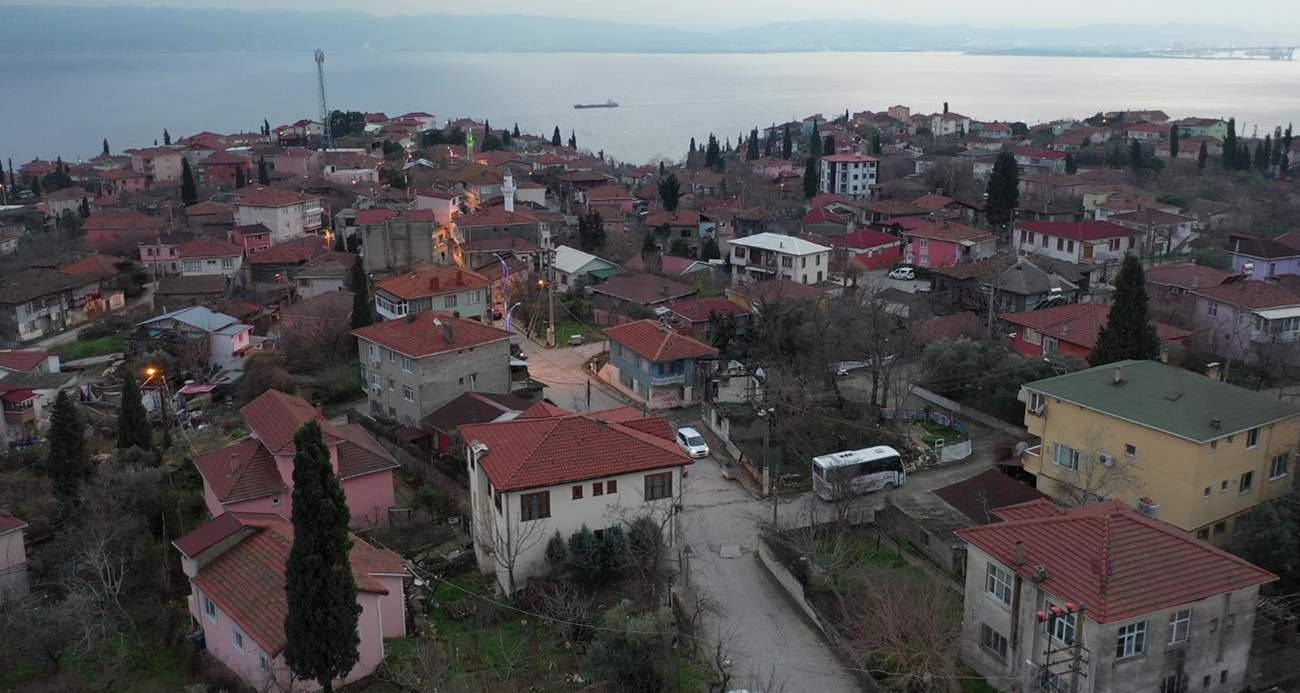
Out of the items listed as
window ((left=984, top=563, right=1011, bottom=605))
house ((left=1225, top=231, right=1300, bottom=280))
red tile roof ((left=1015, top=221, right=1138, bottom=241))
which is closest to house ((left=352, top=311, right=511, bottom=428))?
window ((left=984, top=563, right=1011, bottom=605))

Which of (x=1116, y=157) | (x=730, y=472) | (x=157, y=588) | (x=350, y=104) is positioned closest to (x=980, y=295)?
(x=730, y=472)

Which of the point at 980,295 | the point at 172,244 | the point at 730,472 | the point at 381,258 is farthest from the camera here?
the point at 172,244

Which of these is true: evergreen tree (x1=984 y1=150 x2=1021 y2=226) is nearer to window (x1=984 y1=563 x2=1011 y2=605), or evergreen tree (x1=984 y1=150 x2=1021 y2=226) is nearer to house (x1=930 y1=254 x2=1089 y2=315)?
house (x1=930 y1=254 x2=1089 y2=315)

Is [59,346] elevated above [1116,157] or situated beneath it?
situated beneath

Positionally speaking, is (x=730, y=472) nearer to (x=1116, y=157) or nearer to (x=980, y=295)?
(x=980, y=295)

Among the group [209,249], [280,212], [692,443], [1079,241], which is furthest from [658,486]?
[280,212]

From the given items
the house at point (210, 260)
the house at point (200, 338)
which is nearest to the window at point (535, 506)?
the house at point (200, 338)

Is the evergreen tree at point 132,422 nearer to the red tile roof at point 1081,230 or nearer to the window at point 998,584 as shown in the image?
the window at point 998,584

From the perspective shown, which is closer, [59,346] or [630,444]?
[630,444]
